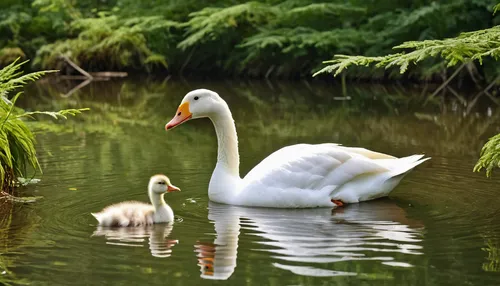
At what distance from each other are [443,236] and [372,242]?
0.57 m

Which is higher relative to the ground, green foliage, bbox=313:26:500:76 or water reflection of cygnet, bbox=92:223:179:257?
green foliage, bbox=313:26:500:76

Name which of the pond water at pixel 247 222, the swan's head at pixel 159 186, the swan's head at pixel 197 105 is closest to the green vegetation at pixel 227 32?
the pond water at pixel 247 222

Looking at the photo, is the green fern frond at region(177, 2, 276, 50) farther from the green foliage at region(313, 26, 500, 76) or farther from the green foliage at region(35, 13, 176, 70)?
the green foliage at region(313, 26, 500, 76)

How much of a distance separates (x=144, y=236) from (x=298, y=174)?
1687 mm

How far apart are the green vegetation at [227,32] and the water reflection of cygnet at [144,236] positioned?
558 inches

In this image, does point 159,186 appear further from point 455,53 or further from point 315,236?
point 455,53

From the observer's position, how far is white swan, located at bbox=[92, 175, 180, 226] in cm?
737

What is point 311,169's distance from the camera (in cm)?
828

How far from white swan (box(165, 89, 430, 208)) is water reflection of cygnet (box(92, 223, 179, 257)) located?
107 cm

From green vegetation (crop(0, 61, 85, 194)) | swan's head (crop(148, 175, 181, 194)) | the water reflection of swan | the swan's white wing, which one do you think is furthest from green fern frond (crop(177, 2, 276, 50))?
swan's head (crop(148, 175, 181, 194))

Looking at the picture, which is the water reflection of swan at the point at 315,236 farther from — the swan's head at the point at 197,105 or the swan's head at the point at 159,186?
the swan's head at the point at 197,105

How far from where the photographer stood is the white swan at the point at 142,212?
7367mm

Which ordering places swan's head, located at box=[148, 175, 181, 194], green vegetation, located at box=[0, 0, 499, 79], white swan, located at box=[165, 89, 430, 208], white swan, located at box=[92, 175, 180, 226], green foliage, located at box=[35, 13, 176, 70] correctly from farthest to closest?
green foliage, located at box=[35, 13, 176, 70] → green vegetation, located at box=[0, 0, 499, 79] → white swan, located at box=[165, 89, 430, 208] → swan's head, located at box=[148, 175, 181, 194] → white swan, located at box=[92, 175, 180, 226]

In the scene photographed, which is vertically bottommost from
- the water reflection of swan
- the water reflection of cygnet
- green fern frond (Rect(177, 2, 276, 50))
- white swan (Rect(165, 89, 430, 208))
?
the water reflection of cygnet
